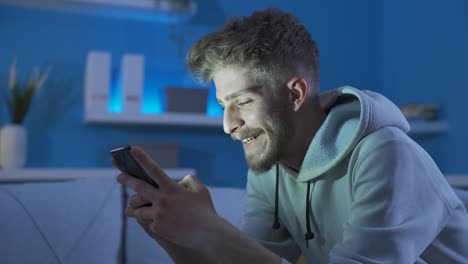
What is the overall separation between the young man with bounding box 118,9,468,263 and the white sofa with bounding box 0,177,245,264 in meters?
0.46

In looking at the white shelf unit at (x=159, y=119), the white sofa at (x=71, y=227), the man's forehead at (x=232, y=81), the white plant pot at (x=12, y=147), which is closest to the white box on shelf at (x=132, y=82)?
the white shelf unit at (x=159, y=119)

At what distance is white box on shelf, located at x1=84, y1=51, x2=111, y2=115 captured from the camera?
2.51m

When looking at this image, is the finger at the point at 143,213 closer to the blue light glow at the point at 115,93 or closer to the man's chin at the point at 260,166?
the man's chin at the point at 260,166

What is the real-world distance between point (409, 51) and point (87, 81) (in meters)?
1.78

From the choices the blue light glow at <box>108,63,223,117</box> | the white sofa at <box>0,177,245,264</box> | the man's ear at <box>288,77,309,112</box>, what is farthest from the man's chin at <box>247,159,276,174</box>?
the blue light glow at <box>108,63,223,117</box>

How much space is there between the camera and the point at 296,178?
1291mm

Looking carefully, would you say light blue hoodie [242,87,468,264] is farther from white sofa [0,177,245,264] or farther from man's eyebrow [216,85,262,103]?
white sofa [0,177,245,264]

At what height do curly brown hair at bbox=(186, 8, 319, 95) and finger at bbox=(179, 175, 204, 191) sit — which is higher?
curly brown hair at bbox=(186, 8, 319, 95)

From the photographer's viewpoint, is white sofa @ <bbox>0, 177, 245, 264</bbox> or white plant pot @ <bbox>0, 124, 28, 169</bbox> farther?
white plant pot @ <bbox>0, 124, 28, 169</bbox>

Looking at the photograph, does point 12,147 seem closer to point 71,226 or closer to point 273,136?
point 71,226

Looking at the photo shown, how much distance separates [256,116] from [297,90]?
13cm

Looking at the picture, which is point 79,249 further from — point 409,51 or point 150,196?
point 409,51

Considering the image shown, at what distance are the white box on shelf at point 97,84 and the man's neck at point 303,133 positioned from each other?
4.77 feet

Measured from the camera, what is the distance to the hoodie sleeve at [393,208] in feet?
3.16
